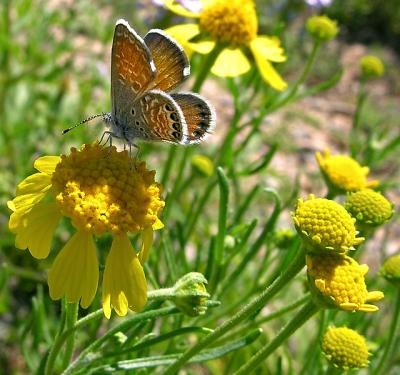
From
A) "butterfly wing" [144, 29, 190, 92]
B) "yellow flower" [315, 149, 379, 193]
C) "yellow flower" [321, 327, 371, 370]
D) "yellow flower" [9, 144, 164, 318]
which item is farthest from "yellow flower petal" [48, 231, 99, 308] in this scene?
"yellow flower" [315, 149, 379, 193]

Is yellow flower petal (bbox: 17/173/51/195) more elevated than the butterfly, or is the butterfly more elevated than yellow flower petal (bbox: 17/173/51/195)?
the butterfly

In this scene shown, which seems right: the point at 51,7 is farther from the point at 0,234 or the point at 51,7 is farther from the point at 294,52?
the point at 0,234

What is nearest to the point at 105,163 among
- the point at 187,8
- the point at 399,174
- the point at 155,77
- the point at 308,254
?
the point at 155,77

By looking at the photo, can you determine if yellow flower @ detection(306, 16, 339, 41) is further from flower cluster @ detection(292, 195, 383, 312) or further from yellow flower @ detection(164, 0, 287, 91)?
flower cluster @ detection(292, 195, 383, 312)

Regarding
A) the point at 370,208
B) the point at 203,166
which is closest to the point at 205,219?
the point at 203,166

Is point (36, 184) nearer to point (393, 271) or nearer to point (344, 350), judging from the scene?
point (344, 350)
